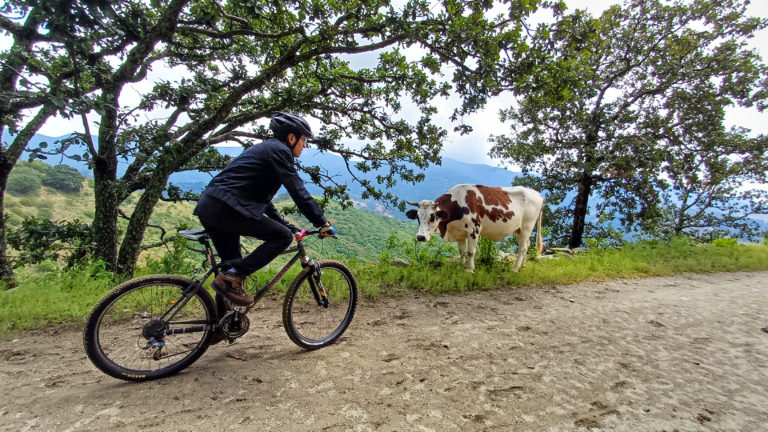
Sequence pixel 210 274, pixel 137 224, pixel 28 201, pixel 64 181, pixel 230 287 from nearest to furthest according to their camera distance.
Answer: pixel 230 287, pixel 210 274, pixel 137 224, pixel 28 201, pixel 64 181

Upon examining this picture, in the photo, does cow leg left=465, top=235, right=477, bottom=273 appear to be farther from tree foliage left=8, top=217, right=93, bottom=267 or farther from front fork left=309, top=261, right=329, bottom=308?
tree foliage left=8, top=217, right=93, bottom=267

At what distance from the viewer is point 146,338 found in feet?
9.12

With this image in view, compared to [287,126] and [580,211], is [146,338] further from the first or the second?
[580,211]

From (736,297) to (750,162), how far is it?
1010 centimetres

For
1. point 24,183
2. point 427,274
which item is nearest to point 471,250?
point 427,274

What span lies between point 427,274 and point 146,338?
4.29 metres

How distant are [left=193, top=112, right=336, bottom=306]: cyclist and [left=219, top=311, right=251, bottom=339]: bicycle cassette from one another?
0.18 m

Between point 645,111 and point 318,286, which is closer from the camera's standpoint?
point 318,286

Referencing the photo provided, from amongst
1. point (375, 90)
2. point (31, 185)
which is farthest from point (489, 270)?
point (31, 185)

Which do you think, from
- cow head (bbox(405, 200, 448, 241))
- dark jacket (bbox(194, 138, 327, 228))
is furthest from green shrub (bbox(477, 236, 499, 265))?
dark jacket (bbox(194, 138, 327, 228))

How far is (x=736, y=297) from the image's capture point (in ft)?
18.2

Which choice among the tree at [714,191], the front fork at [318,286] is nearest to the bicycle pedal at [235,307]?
the front fork at [318,286]

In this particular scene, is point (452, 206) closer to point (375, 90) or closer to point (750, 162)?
point (375, 90)

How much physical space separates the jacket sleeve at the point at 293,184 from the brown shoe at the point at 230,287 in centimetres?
90
